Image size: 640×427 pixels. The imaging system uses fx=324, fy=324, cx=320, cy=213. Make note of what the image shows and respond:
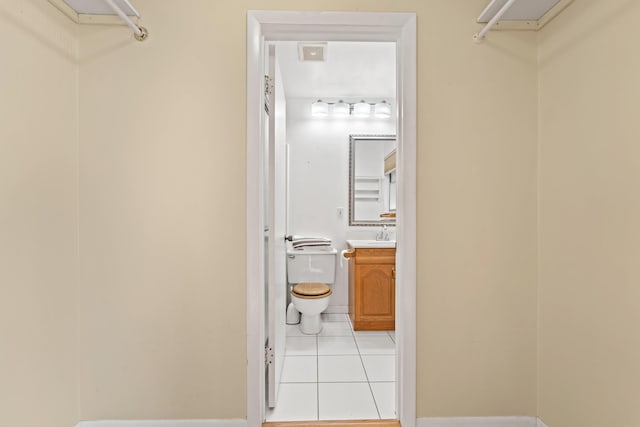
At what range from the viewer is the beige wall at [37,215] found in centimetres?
113

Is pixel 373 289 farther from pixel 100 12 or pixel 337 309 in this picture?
pixel 100 12

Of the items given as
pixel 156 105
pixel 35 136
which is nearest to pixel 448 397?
pixel 156 105

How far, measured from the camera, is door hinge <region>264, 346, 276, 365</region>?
169cm

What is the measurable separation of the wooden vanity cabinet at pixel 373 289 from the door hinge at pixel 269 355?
132 cm

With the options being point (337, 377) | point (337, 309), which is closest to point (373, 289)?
point (337, 309)

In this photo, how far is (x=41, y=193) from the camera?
1280 mm

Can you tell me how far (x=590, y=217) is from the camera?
123cm

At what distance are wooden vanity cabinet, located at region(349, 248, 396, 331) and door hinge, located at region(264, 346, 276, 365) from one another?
4.31 ft

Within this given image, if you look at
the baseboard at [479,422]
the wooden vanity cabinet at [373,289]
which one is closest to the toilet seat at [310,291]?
the wooden vanity cabinet at [373,289]

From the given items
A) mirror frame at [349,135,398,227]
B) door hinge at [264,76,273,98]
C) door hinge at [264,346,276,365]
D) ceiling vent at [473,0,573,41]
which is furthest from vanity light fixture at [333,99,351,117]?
door hinge at [264,346,276,365]

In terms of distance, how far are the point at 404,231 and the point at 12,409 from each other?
166 centimetres

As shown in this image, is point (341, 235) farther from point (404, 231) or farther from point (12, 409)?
point (12, 409)

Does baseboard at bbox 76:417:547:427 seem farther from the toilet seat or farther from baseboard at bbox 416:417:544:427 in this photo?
the toilet seat

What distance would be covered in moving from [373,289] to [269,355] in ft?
4.65
